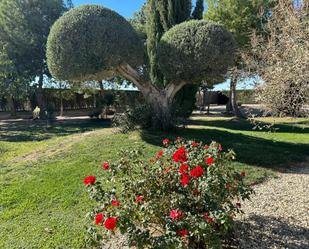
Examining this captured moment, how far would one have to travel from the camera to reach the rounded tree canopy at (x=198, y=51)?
350 inches

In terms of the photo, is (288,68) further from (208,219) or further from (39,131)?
(39,131)

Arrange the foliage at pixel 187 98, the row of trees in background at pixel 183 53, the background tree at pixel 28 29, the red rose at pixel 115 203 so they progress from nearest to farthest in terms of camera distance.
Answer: the red rose at pixel 115 203
the row of trees in background at pixel 183 53
the foliage at pixel 187 98
the background tree at pixel 28 29

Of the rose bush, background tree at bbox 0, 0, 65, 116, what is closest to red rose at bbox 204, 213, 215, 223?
the rose bush

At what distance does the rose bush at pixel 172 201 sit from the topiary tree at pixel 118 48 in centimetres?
519

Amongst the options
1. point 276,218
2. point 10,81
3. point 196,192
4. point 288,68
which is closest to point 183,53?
point 288,68

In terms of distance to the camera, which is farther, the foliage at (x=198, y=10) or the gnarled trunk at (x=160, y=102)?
the foliage at (x=198, y=10)

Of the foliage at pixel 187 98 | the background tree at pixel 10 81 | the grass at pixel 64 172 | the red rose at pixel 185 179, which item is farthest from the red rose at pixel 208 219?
the background tree at pixel 10 81

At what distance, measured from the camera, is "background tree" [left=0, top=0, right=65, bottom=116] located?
20.9m

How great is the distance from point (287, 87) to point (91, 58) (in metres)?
5.25

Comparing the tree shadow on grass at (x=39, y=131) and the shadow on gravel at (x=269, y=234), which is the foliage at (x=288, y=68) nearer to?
the shadow on gravel at (x=269, y=234)

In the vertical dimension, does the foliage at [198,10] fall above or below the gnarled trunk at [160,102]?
above

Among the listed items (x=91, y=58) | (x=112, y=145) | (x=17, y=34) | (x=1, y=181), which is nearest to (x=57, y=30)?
(x=91, y=58)

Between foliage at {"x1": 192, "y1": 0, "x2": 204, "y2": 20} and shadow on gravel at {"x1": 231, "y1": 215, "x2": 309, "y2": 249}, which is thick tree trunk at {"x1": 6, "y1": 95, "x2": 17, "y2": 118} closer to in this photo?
foliage at {"x1": 192, "y1": 0, "x2": 204, "y2": 20}

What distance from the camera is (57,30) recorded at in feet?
28.6
